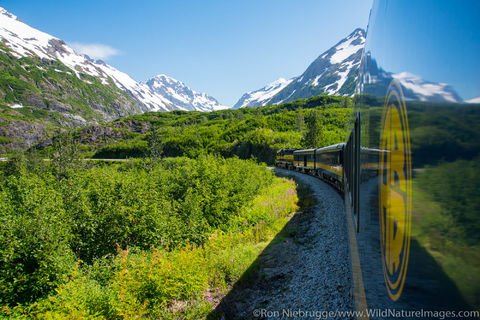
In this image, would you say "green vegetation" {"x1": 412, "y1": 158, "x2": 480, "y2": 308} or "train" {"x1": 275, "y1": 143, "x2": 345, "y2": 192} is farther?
"train" {"x1": 275, "y1": 143, "x2": 345, "y2": 192}

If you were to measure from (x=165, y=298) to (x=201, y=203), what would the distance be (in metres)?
7.30

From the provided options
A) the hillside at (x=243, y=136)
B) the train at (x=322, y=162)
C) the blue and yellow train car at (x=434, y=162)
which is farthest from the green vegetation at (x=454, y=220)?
the hillside at (x=243, y=136)

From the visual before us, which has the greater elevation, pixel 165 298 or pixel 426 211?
pixel 426 211

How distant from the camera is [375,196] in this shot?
2.76 metres

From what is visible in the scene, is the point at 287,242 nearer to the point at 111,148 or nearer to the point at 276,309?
the point at 276,309

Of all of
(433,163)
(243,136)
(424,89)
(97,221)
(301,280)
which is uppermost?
(243,136)

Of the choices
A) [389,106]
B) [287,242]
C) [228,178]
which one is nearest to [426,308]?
[389,106]

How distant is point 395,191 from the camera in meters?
1.87

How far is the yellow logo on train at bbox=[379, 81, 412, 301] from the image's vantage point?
63.1 inches

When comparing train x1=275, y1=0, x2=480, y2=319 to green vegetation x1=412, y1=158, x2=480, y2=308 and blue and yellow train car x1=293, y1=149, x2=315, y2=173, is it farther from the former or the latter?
blue and yellow train car x1=293, y1=149, x2=315, y2=173

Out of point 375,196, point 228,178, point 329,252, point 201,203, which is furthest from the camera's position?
point 228,178

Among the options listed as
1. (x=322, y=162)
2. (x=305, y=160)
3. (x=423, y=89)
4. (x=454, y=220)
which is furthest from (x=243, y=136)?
(x=454, y=220)

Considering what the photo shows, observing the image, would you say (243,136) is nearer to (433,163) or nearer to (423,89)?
(423,89)

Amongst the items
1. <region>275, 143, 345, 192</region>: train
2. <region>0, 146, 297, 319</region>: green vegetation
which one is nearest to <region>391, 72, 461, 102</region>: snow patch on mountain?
<region>0, 146, 297, 319</region>: green vegetation
